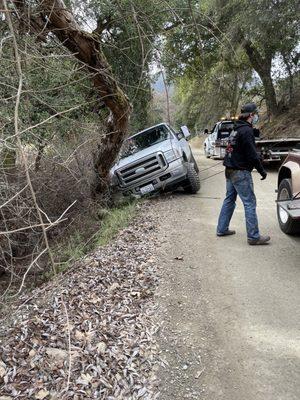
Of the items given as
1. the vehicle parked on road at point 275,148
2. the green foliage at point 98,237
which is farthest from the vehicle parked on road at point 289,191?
the vehicle parked on road at point 275,148

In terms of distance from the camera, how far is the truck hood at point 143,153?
34.0 feet

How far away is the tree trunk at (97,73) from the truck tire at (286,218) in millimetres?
3263

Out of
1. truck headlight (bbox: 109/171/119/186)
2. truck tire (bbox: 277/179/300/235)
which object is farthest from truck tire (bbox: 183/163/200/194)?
truck tire (bbox: 277/179/300/235)

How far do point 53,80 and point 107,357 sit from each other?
15.6ft

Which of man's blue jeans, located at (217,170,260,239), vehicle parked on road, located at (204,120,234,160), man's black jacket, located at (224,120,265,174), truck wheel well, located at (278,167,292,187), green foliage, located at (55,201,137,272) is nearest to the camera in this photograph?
man's black jacket, located at (224,120,265,174)

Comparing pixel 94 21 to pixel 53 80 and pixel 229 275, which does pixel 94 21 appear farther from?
pixel 229 275

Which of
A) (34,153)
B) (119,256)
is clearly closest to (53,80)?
(34,153)

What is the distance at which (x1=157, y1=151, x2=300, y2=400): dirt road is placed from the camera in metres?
3.38

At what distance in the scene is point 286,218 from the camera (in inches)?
270

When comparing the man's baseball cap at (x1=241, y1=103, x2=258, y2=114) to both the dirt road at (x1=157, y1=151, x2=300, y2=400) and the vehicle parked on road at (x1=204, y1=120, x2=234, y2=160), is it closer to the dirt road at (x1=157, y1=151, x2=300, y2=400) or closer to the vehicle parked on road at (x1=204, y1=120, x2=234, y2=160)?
the dirt road at (x1=157, y1=151, x2=300, y2=400)

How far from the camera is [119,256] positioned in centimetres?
631

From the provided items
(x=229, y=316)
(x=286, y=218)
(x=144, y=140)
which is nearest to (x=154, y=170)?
(x=144, y=140)

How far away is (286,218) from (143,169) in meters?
4.34

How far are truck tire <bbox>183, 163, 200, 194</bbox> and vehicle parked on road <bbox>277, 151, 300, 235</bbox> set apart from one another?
3481 millimetres
